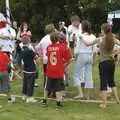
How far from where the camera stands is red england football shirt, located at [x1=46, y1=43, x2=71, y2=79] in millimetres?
12109

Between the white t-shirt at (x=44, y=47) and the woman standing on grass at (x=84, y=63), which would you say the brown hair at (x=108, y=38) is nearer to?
the woman standing on grass at (x=84, y=63)

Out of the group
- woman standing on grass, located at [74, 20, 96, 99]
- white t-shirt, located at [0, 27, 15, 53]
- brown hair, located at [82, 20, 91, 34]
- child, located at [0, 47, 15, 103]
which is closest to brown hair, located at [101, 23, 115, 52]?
brown hair, located at [82, 20, 91, 34]

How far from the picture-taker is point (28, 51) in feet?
41.0

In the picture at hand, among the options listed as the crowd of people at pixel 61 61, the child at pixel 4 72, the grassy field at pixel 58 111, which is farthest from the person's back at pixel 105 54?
the child at pixel 4 72

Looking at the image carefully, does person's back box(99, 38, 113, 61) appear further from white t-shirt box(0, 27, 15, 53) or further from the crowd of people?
white t-shirt box(0, 27, 15, 53)

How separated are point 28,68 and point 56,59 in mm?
820

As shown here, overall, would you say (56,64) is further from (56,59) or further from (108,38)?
(108,38)

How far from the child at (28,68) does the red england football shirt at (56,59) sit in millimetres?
552

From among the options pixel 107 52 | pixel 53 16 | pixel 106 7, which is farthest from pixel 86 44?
pixel 106 7

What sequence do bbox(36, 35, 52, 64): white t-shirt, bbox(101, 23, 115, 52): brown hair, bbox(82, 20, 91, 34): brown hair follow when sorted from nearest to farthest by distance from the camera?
bbox(101, 23, 115, 52): brown hair, bbox(82, 20, 91, 34): brown hair, bbox(36, 35, 52, 64): white t-shirt

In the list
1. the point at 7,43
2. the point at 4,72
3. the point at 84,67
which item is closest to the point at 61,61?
the point at 4,72

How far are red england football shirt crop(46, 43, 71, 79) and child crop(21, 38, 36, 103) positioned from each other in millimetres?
552

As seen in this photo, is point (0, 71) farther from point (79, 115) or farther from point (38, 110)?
point (79, 115)

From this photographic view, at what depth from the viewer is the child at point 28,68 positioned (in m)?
12.5
